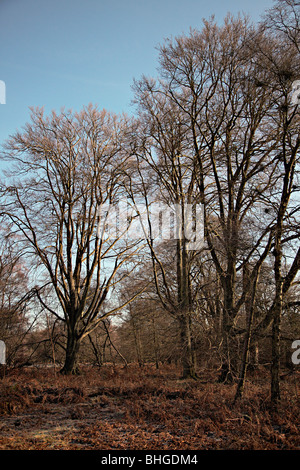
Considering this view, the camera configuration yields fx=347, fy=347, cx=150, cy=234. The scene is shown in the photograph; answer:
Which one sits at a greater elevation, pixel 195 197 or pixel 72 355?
pixel 195 197

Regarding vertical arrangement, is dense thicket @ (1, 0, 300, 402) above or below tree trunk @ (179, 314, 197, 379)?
above

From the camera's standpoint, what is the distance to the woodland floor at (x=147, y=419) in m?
5.86

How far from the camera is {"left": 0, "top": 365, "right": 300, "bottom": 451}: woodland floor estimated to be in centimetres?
586

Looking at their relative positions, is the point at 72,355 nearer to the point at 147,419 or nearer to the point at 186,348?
the point at 186,348

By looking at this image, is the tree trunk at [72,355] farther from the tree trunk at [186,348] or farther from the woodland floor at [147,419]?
the tree trunk at [186,348]

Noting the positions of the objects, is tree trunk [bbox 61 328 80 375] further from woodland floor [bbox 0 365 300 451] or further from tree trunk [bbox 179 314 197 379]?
tree trunk [bbox 179 314 197 379]

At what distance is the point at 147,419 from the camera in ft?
25.1

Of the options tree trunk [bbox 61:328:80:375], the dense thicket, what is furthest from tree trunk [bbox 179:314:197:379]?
tree trunk [bbox 61:328:80:375]

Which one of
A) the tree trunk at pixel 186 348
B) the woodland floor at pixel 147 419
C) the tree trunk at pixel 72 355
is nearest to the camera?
the woodland floor at pixel 147 419

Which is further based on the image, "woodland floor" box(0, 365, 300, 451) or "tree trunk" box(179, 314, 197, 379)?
"tree trunk" box(179, 314, 197, 379)

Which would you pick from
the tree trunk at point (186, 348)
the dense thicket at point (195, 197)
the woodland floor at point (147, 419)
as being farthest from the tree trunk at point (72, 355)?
the tree trunk at point (186, 348)

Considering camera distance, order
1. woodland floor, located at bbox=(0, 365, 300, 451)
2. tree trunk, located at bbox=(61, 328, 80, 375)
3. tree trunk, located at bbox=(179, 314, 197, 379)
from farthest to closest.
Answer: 1. tree trunk, located at bbox=(61, 328, 80, 375)
2. tree trunk, located at bbox=(179, 314, 197, 379)
3. woodland floor, located at bbox=(0, 365, 300, 451)

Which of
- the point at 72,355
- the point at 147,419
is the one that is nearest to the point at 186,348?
the point at 147,419

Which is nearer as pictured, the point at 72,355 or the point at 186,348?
the point at 186,348
